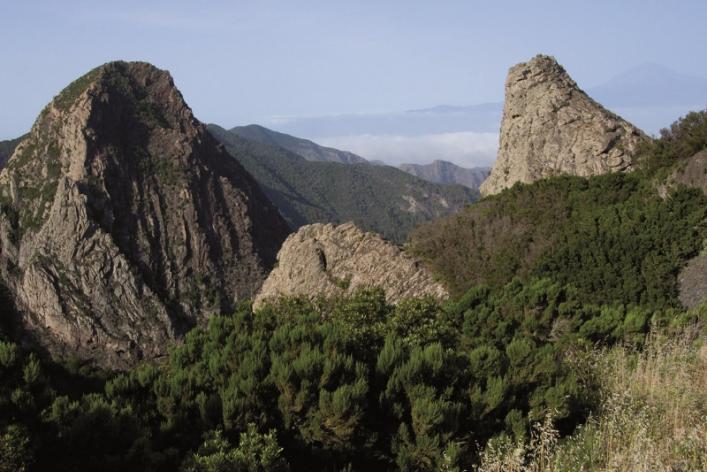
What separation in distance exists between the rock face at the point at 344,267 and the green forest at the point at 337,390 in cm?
552

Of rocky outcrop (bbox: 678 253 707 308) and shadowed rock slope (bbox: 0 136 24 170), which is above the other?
shadowed rock slope (bbox: 0 136 24 170)

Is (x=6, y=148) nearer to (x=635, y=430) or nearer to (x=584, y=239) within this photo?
(x=584, y=239)

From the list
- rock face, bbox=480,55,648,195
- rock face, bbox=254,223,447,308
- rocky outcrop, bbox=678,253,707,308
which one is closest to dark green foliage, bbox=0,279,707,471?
rock face, bbox=254,223,447,308

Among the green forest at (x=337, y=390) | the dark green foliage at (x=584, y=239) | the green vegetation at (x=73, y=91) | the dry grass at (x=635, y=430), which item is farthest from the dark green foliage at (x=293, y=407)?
the green vegetation at (x=73, y=91)

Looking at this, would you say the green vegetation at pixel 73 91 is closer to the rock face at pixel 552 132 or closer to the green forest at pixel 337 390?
the rock face at pixel 552 132

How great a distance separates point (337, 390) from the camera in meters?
6.67

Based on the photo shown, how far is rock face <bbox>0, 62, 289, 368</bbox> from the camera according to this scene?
87562 mm

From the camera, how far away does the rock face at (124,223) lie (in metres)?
87.6

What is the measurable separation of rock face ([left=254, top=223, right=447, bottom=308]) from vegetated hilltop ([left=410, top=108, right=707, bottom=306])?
1.31 m

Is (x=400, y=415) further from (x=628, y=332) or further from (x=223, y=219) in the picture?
(x=223, y=219)

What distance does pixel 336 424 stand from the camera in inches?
262

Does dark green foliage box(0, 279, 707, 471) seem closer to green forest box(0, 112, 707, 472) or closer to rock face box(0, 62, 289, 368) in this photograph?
green forest box(0, 112, 707, 472)

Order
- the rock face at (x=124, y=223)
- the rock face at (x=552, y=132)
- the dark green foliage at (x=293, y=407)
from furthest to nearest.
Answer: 1. the rock face at (x=124, y=223)
2. the rock face at (x=552, y=132)
3. the dark green foliage at (x=293, y=407)

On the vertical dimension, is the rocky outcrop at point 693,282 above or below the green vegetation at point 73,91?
below
